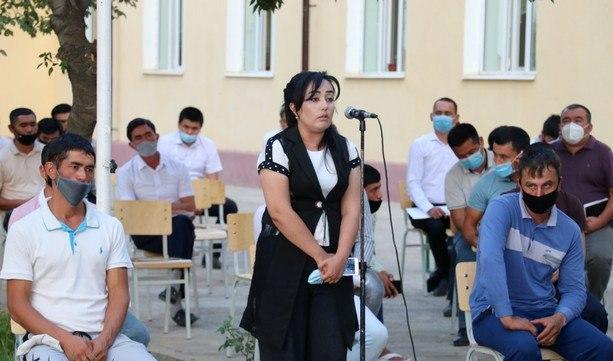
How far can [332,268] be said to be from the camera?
23.6 feet

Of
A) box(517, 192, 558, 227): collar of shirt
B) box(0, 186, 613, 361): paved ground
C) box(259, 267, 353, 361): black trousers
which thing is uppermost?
box(517, 192, 558, 227): collar of shirt

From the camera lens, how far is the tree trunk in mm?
10789

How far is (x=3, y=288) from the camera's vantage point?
13.4 meters

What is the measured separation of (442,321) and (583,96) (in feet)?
23.0

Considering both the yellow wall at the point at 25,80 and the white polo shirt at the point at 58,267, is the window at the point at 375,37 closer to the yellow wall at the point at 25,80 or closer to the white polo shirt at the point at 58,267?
the yellow wall at the point at 25,80

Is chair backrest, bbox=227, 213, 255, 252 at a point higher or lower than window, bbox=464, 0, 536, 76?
lower

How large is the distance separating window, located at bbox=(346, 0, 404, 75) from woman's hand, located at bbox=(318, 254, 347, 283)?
14.7 m

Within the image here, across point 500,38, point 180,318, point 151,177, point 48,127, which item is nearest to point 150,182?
point 151,177

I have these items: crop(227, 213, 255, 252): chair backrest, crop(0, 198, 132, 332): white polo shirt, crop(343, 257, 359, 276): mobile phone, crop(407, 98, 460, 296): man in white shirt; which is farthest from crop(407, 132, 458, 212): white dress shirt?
crop(0, 198, 132, 332): white polo shirt

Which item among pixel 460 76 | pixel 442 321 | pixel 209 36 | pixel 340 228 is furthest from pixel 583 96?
pixel 340 228

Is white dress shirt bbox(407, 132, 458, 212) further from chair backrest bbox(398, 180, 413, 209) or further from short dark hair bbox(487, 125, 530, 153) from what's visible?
short dark hair bbox(487, 125, 530, 153)

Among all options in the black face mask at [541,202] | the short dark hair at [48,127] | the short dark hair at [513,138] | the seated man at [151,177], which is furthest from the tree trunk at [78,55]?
the black face mask at [541,202]

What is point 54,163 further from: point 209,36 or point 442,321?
point 209,36

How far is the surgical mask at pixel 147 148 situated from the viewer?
40.8ft
